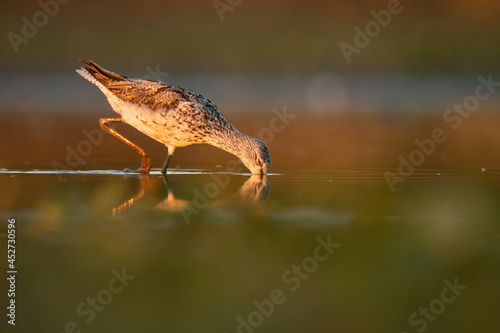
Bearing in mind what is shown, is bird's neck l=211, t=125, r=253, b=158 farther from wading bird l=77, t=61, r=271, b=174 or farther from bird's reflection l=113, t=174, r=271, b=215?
bird's reflection l=113, t=174, r=271, b=215

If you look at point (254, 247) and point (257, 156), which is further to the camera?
point (257, 156)

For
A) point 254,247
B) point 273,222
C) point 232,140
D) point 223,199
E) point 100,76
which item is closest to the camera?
point 254,247

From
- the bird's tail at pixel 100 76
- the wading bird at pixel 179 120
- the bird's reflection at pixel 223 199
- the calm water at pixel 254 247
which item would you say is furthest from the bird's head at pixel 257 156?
the bird's tail at pixel 100 76

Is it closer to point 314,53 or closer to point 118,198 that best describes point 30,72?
point 314,53

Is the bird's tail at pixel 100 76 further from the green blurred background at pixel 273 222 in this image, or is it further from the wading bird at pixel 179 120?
the green blurred background at pixel 273 222

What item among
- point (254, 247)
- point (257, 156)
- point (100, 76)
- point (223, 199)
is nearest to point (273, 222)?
point (254, 247)

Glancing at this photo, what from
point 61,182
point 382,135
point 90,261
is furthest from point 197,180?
point 382,135

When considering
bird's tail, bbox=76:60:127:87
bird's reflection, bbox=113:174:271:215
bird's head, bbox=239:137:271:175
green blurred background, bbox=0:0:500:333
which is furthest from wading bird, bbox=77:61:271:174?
bird's reflection, bbox=113:174:271:215

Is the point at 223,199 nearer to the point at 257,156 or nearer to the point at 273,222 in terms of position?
the point at 273,222
